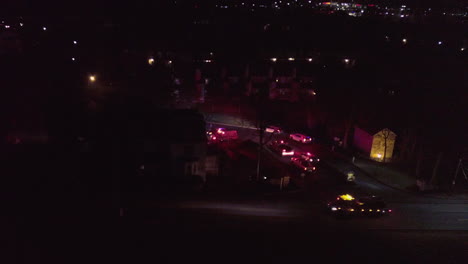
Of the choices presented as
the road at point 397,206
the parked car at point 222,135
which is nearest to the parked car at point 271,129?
the parked car at point 222,135

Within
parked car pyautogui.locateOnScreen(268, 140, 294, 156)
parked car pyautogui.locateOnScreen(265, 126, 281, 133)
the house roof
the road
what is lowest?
the road

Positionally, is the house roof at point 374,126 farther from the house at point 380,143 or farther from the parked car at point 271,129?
the parked car at point 271,129

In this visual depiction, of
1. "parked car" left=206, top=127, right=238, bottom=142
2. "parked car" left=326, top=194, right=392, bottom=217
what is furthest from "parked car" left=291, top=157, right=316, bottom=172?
"parked car" left=326, top=194, right=392, bottom=217

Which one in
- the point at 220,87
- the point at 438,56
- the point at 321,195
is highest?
the point at 438,56

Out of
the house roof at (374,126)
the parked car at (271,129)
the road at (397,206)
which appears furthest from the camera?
the parked car at (271,129)

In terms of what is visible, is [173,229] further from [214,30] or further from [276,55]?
[214,30]

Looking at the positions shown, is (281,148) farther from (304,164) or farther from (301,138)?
(301,138)

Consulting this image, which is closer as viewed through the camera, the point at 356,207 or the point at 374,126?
the point at 356,207

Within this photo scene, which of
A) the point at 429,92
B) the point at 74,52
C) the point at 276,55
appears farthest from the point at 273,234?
the point at 276,55

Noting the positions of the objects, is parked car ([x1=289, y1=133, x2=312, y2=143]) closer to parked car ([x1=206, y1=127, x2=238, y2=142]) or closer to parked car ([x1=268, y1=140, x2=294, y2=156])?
parked car ([x1=268, y1=140, x2=294, y2=156])

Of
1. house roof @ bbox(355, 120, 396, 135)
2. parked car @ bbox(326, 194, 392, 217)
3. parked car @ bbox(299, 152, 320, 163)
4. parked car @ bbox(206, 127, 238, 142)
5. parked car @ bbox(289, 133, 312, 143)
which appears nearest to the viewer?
parked car @ bbox(326, 194, 392, 217)

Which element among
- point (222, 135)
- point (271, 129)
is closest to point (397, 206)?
point (222, 135)
